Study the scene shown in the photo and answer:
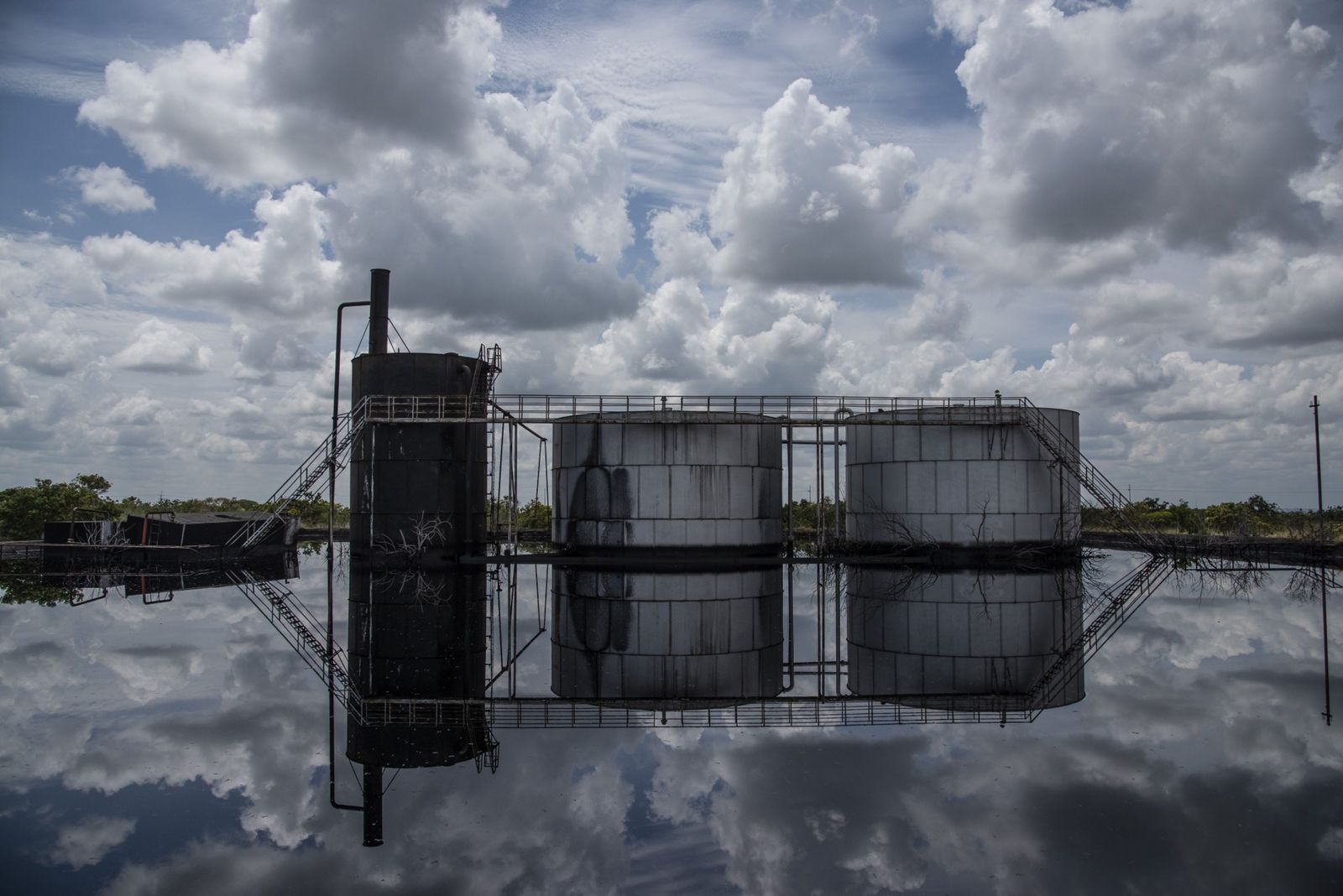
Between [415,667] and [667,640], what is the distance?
496 centimetres

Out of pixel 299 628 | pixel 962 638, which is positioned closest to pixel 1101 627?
pixel 962 638

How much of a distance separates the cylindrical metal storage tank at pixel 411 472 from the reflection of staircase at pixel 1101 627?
20.9 metres

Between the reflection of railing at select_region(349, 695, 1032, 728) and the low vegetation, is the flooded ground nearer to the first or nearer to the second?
the reflection of railing at select_region(349, 695, 1032, 728)

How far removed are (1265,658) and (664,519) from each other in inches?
775

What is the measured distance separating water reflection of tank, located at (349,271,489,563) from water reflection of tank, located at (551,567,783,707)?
252 inches

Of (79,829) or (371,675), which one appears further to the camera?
(371,675)

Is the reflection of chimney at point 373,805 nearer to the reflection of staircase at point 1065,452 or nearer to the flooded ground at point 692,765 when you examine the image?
the flooded ground at point 692,765

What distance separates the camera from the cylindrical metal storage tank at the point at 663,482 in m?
32.0

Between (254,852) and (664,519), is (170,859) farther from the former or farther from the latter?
(664,519)

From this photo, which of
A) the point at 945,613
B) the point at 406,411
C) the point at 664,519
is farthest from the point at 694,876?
the point at 406,411

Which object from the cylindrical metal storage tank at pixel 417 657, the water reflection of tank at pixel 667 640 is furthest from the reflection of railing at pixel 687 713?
the water reflection of tank at pixel 667 640

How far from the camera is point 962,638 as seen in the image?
57.1ft

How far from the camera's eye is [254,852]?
286 inches

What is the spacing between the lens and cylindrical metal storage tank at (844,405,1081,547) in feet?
109
